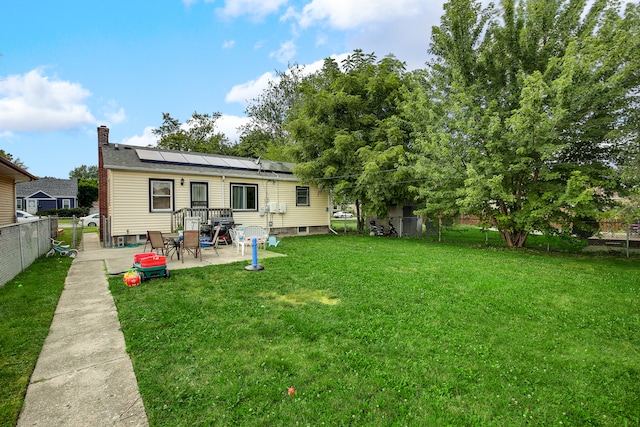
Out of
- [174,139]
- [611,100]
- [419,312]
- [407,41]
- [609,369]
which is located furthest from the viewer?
[174,139]

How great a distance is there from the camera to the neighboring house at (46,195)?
3706 centimetres

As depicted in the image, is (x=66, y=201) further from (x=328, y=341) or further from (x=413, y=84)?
(x=328, y=341)

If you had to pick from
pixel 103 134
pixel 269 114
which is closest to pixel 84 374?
pixel 103 134

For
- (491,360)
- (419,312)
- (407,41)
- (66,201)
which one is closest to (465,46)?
(407,41)

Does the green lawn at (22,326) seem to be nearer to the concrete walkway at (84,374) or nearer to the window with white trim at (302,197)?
the concrete walkway at (84,374)

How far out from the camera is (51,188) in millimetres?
39656

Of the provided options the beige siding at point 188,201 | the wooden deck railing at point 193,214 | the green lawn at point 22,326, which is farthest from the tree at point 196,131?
the green lawn at point 22,326

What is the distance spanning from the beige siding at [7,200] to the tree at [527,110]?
1497 cm

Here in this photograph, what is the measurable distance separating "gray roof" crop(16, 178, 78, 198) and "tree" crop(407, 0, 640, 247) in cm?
4582

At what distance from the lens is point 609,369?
3.01 meters

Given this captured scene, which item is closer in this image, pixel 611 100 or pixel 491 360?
pixel 491 360

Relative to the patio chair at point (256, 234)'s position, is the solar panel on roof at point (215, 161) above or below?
above

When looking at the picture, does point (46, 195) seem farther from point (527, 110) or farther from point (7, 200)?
point (527, 110)

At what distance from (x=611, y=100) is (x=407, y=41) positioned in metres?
9.06
